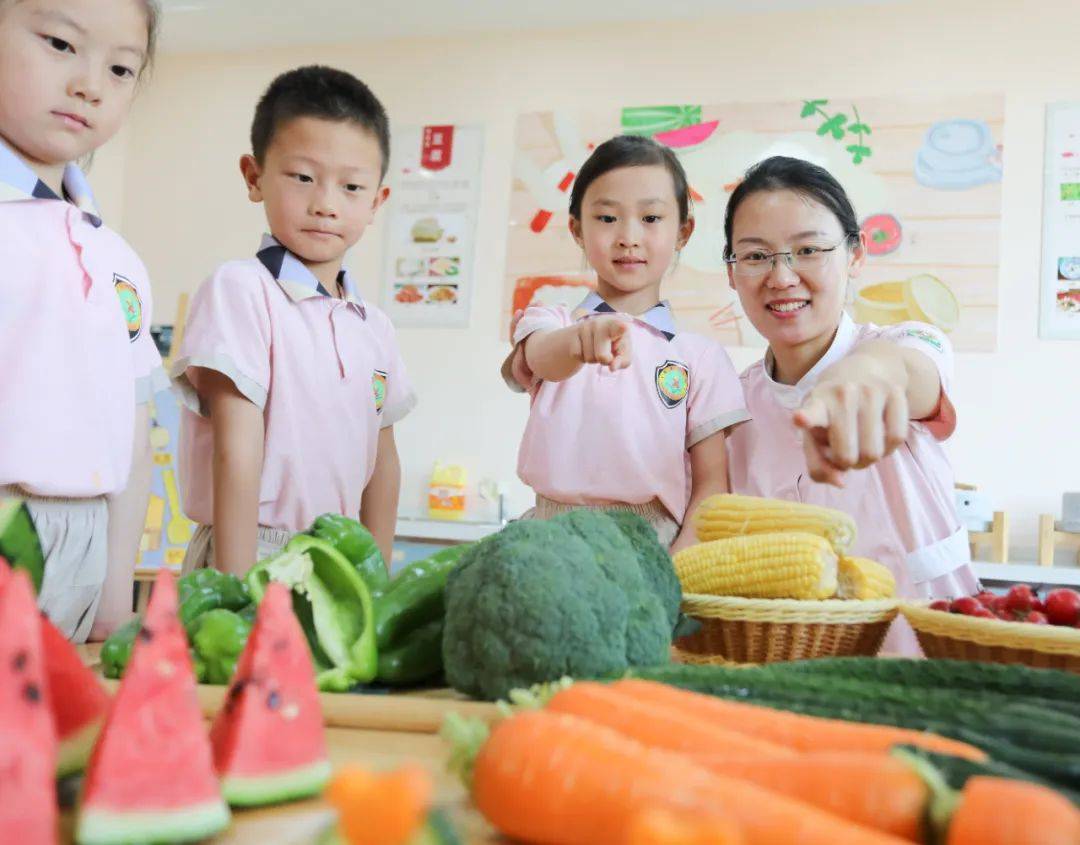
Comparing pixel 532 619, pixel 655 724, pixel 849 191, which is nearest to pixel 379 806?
pixel 655 724

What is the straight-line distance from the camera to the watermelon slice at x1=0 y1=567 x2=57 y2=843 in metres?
0.39

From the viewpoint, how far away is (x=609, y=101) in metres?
4.09

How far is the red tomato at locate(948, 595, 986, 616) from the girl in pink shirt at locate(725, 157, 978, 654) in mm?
436

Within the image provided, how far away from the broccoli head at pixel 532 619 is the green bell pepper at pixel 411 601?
0.29 ft

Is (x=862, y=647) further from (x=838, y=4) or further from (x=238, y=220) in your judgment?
(x=238, y=220)

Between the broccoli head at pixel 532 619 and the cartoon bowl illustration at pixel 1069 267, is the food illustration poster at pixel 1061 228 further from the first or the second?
the broccoli head at pixel 532 619

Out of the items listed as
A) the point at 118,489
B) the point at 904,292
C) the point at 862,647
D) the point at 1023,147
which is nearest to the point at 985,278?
the point at 904,292

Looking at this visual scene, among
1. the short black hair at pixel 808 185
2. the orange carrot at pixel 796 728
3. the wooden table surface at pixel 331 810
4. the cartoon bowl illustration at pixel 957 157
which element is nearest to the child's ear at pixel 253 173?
the short black hair at pixel 808 185

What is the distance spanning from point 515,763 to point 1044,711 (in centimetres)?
33

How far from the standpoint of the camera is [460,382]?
4.16 metres

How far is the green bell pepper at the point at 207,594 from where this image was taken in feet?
2.85

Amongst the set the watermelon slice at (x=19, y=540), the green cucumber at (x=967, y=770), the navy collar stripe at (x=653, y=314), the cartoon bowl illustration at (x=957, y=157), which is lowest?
the green cucumber at (x=967, y=770)

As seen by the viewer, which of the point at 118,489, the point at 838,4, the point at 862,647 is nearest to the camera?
the point at 862,647

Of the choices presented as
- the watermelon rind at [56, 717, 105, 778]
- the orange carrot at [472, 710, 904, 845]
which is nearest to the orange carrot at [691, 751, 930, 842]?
the orange carrot at [472, 710, 904, 845]
